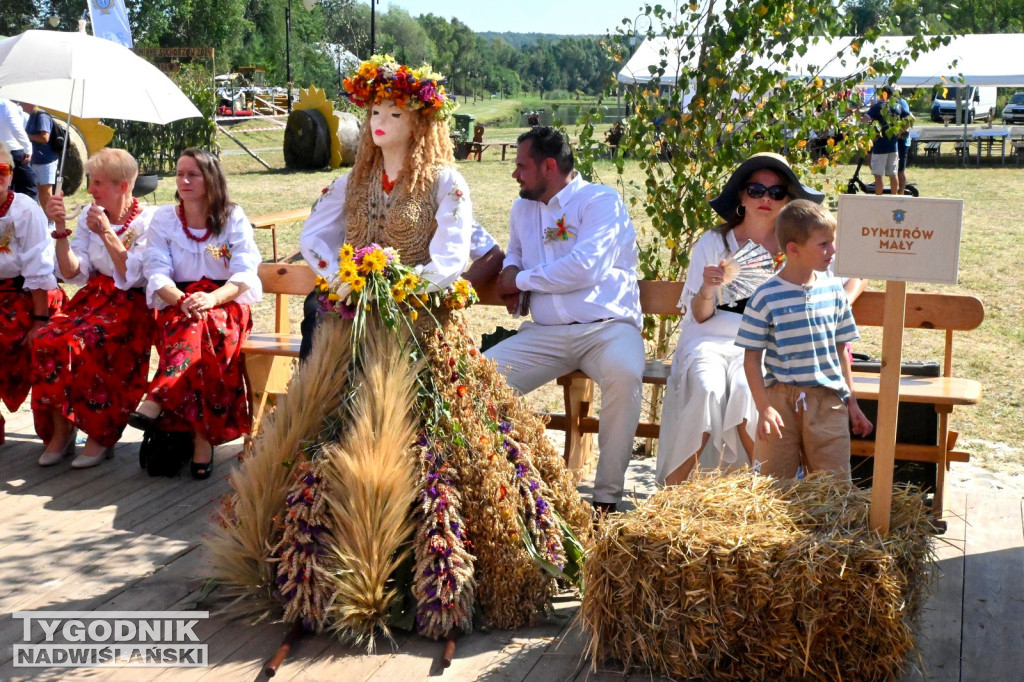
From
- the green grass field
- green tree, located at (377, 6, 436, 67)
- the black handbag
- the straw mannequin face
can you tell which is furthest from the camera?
green tree, located at (377, 6, 436, 67)

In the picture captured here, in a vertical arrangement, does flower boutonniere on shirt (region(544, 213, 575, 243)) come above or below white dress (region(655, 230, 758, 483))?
above

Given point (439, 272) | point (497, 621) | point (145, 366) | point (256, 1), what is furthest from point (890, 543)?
point (256, 1)

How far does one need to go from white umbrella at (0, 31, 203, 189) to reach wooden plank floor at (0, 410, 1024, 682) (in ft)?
5.80

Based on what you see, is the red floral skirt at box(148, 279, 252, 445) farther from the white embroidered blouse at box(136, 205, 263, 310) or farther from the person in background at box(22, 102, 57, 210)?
the person in background at box(22, 102, 57, 210)

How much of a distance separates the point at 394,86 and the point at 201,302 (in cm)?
153

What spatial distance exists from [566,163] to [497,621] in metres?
2.23

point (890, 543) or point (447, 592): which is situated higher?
point (890, 543)

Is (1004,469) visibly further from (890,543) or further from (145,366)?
(145,366)

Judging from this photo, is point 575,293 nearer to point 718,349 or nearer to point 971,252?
point 718,349

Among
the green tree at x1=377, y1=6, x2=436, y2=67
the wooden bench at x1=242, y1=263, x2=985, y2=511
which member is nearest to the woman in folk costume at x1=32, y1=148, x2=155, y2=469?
the wooden bench at x1=242, y1=263, x2=985, y2=511

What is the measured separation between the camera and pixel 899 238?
3182 millimetres

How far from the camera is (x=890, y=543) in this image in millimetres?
3168

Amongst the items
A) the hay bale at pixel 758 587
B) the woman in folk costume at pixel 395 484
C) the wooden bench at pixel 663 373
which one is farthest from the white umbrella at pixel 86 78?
the hay bale at pixel 758 587

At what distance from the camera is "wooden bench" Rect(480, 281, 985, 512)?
4.48 meters
